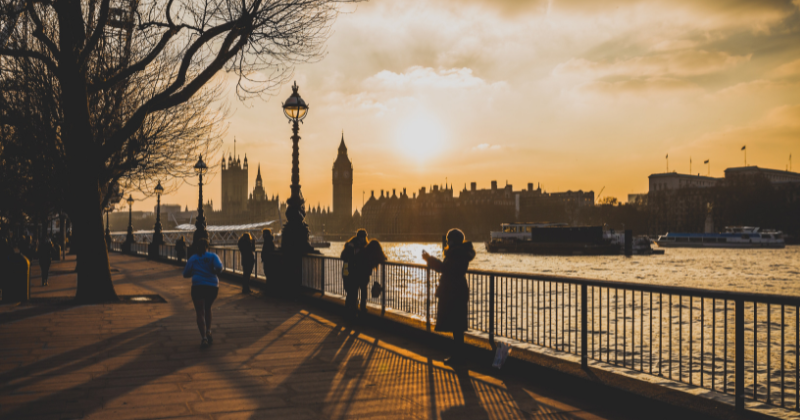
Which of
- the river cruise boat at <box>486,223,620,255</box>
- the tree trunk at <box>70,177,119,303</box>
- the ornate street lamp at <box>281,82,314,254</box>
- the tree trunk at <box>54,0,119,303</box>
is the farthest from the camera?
the river cruise boat at <box>486,223,620,255</box>

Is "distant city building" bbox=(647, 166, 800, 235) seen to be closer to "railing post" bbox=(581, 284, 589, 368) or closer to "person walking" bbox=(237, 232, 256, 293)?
"person walking" bbox=(237, 232, 256, 293)

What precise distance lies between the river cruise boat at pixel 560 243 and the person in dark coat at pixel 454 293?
83744mm

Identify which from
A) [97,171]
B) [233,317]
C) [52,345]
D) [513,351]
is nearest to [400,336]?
[513,351]

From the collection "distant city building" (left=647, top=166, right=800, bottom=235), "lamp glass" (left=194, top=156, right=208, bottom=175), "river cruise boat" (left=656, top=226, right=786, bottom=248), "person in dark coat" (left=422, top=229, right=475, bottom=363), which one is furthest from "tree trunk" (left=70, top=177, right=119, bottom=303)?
"distant city building" (left=647, top=166, right=800, bottom=235)

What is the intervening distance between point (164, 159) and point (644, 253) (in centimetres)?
8347

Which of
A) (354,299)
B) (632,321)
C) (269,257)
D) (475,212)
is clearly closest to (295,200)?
(269,257)

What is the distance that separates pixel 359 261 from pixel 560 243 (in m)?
82.2

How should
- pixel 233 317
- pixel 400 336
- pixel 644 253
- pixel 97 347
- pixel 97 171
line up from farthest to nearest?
pixel 644 253 < pixel 97 171 < pixel 233 317 < pixel 400 336 < pixel 97 347

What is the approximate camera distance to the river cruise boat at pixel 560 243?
89250mm

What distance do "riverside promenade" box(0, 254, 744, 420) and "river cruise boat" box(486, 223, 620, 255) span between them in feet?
267

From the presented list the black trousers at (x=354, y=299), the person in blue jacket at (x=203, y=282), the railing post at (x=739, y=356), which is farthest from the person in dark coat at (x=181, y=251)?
the railing post at (x=739, y=356)

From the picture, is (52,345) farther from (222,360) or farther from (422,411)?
(422,411)

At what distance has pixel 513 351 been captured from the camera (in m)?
7.90

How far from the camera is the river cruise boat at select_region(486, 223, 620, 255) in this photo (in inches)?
3514
